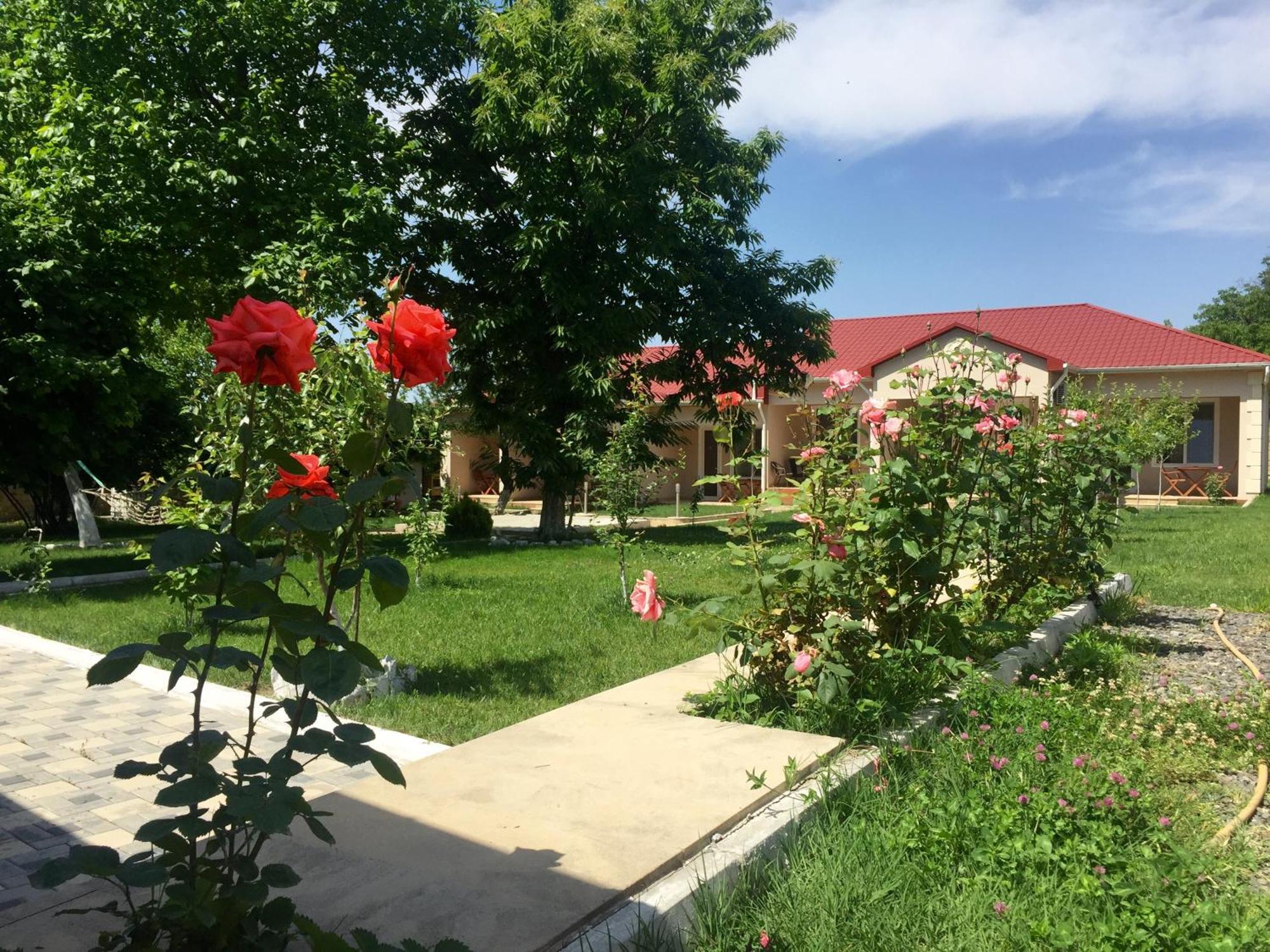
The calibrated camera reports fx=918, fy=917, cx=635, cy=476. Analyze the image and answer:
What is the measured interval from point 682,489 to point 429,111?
1495 cm

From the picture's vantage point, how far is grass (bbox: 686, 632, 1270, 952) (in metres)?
2.47

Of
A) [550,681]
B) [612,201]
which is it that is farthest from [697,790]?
[612,201]

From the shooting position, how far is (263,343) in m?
1.95

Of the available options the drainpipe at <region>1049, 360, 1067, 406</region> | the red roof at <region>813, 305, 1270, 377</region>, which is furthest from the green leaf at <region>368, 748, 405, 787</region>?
the red roof at <region>813, 305, 1270, 377</region>

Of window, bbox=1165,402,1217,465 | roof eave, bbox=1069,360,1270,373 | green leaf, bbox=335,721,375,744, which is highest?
roof eave, bbox=1069,360,1270,373

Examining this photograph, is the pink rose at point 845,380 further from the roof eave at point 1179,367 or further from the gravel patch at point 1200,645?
the roof eave at point 1179,367

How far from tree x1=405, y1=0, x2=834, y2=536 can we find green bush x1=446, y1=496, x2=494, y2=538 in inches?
75.7

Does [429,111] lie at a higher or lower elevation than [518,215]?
higher

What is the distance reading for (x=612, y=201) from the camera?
48.1ft

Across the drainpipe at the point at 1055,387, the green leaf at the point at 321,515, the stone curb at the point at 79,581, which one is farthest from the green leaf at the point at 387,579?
the stone curb at the point at 79,581

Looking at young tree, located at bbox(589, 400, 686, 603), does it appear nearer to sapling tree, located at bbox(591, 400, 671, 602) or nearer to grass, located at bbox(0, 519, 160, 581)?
sapling tree, located at bbox(591, 400, 671, 602)

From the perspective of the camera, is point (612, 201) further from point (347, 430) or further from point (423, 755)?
point (423, 755)

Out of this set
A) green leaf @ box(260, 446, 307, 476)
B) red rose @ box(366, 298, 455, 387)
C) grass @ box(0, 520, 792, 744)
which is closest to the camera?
green leaf @ box(260, 446, 307, 476)

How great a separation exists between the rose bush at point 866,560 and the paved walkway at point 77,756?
1.70 metres
